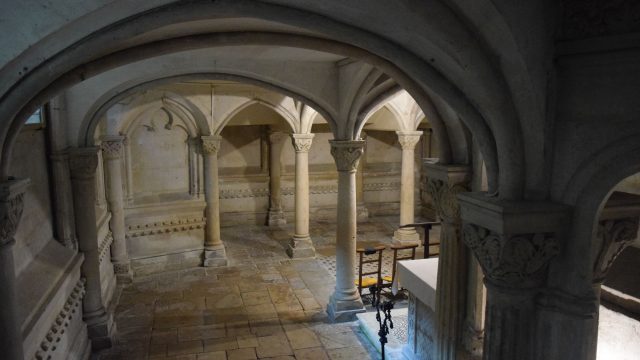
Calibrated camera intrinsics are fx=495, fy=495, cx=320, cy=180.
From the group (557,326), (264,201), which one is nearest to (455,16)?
(557,326)

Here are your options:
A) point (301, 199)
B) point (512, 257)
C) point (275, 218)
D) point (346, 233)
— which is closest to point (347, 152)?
point (346, 233)

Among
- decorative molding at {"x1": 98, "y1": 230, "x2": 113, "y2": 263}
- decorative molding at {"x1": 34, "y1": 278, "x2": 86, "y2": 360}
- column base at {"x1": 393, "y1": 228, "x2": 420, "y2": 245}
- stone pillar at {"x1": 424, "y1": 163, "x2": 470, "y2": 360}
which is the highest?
stone pillar at {"x1": 424, "y1": 163, "x2": 470, "y2": 360}

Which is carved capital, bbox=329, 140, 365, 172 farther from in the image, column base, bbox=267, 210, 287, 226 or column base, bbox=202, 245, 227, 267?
column base, bbox=267, 210, 287, 226

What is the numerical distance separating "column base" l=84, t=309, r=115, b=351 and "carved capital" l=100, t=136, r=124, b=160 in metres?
2.85

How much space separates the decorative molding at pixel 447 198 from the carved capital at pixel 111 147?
18.9ft

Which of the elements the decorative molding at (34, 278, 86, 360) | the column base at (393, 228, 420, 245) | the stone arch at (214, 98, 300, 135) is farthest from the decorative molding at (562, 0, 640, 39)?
the column base at (393, 228, 420, 245)

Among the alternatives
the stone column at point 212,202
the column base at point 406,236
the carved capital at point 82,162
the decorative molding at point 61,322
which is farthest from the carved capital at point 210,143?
the column base at point 406,236

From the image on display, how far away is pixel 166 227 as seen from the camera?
29.8 ft

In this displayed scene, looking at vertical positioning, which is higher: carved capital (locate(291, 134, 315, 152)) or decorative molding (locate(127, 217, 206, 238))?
carved capital (locate(291, 134, 315, 152))

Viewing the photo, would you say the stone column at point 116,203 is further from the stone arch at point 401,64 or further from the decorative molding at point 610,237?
the decorative molding at point 610,237

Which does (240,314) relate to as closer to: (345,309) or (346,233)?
(345,309)

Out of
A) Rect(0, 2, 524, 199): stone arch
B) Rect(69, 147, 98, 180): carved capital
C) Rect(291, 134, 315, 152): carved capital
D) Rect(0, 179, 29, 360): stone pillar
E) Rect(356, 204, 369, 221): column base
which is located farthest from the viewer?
Rect(356, 204, 369, 221): column base

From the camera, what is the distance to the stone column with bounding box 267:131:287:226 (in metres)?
12.4

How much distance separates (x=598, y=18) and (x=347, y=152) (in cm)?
448
